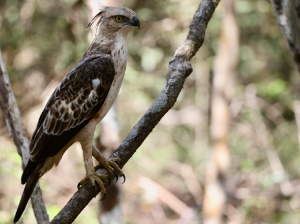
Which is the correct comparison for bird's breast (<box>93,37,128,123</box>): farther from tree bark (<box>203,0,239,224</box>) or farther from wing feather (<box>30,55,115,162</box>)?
tree bark (<box>203,0,239,224</box>)

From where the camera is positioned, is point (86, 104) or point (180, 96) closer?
point (86, 104)

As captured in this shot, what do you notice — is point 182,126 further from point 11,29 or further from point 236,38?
point 11,29

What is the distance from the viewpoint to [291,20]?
2916 millimetres

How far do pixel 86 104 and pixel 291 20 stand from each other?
76.5 inches

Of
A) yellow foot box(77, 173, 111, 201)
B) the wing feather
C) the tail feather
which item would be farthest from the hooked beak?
the tail feather

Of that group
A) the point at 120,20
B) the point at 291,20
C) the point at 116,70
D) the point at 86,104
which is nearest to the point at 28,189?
the point at 86,104

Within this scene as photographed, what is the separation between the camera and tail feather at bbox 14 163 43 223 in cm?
258

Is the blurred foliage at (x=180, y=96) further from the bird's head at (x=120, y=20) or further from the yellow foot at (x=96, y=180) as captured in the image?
the yellow foot at (x=96, y=180)

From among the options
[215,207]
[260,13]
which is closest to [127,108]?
[215,207]

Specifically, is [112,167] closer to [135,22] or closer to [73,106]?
[73,106]

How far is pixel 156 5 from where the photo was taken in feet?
32.4

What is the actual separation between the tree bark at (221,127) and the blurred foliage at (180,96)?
0.97 meters

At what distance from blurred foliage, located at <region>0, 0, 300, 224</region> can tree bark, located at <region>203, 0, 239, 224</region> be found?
38.4 inches

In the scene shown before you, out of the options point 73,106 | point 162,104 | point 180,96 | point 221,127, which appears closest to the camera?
point 162,104
